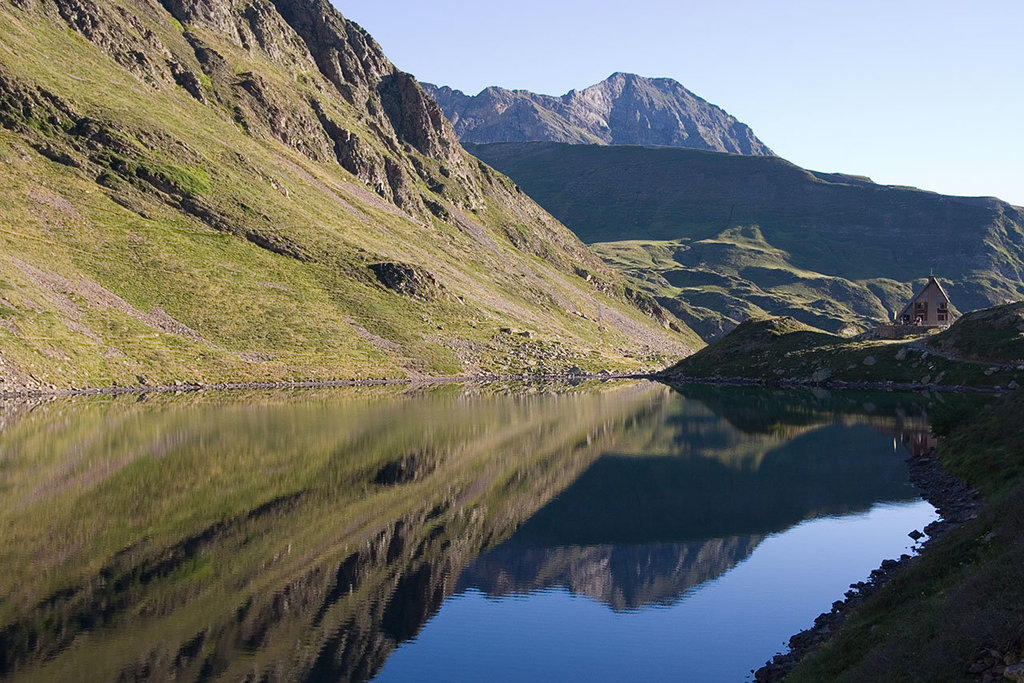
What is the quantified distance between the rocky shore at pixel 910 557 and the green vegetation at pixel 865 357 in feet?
189

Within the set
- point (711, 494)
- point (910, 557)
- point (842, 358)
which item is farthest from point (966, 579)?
point (842, 358)

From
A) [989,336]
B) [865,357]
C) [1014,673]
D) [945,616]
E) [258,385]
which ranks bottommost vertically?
[258,385]

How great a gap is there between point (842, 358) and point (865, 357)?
4191 mm

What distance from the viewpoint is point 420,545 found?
44.6 meters

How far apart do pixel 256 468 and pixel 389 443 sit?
16.8 meters

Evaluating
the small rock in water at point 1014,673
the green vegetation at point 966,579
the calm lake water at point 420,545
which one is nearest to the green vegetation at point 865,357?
the green vegetation at point 966,579

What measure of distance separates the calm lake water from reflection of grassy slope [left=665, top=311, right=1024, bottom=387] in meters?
47.9

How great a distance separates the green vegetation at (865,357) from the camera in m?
130

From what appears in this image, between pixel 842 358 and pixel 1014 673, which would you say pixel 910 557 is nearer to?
pixel 1014 673

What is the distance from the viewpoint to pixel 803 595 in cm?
3800

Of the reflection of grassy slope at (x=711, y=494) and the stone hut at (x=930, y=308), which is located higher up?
the stone hut at (x=930, y=308)

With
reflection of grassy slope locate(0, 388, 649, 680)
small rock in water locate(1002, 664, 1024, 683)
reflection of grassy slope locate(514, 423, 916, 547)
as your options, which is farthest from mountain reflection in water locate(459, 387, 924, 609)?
small rock in water locate(1002, 664, 1024, 683)

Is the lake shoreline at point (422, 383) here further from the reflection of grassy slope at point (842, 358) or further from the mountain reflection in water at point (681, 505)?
the mountain reflection in water at point (681, 505)

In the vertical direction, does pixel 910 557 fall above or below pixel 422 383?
above
